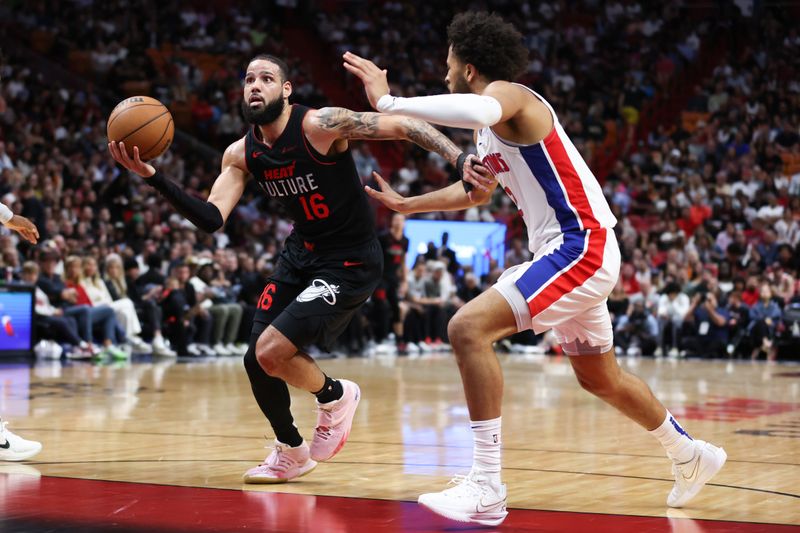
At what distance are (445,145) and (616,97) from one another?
806 inches

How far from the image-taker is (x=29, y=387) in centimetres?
1019

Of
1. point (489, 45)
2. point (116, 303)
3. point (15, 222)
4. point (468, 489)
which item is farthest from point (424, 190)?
point (468, 489)

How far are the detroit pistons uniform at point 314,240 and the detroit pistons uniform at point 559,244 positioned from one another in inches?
39.8

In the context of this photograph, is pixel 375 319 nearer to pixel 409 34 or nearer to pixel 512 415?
pixel 512 415

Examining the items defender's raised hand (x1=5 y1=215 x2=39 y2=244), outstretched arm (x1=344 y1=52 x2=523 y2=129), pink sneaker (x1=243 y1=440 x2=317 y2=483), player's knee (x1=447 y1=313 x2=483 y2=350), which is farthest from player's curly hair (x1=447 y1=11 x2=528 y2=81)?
defender's raised hand (x1=5 y1=215 x2=39 y2=244)

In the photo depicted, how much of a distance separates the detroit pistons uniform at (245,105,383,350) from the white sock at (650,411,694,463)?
65.2 inches

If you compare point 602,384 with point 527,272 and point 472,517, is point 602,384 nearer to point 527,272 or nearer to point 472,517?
point 527,272

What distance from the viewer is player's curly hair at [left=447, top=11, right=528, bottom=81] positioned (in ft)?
15.5

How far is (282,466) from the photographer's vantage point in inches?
216

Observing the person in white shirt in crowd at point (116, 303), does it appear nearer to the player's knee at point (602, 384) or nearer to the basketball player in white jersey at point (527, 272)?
the basketball player in white jersey at point (527, 272)

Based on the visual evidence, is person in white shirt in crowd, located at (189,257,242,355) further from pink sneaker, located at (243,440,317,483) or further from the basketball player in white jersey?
the basketball player in white jersey

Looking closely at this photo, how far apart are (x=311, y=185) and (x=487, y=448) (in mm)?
1742

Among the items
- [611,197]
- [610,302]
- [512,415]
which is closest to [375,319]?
[610,302]

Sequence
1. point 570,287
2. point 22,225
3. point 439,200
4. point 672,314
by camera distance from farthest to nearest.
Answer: point 672,314, point 22,225, point 439,200, point 570,287
